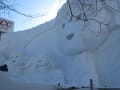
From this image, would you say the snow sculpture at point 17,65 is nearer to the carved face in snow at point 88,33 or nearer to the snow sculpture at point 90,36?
the carved face in snow at point 88,33

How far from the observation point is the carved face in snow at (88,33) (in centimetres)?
1140

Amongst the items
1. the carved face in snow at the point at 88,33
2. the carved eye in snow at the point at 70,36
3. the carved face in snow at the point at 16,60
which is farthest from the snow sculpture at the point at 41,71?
the carved eye in snow at the point at 70,36

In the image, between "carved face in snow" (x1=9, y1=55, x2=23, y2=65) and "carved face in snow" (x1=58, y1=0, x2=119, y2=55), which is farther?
"carved face in snow" (x1=9, y1=55, x2=23, y2=65)

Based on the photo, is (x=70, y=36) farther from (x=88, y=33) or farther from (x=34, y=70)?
(x=34, y=70)

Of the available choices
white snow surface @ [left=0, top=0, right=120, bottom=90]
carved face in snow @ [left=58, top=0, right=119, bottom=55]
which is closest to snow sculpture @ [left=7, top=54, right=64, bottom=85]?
white snow surface @ [left=0, top=0, right=120, bottom=90]

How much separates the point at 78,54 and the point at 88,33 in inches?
35.6

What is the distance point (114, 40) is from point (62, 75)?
230 cm

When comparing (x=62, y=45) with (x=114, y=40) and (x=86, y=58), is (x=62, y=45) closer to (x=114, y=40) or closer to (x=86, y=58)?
(x=86, y=58)

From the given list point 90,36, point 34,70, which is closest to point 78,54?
point 90,36

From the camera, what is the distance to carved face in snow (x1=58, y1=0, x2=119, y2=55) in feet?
37.4

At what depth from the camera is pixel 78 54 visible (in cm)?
1188

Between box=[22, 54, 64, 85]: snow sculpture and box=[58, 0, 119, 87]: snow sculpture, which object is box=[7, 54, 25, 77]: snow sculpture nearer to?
box=[22, 54, 64, 85]: snow sculpture

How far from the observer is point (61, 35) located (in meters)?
13.3

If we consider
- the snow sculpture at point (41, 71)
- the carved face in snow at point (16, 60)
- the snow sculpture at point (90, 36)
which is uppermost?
the snow sculpture at point (90, 36)
